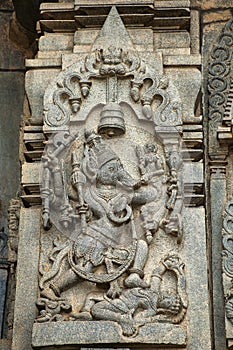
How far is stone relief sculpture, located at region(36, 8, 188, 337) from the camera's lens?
18.1 feet

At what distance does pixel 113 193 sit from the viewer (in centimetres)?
579

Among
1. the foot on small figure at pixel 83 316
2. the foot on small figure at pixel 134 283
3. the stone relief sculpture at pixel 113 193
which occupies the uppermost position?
the stone relief sculpture at pixel 113 193

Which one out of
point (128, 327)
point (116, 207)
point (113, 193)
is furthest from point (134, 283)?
point (113, 193)

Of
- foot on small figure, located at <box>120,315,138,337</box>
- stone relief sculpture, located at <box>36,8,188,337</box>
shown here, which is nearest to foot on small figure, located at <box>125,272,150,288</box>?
stone relief sculpture, located at <box>36,8,188,337</box>

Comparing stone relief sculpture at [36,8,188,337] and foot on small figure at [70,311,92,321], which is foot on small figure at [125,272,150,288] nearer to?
stone relief sculpture at [36,8,188,337]

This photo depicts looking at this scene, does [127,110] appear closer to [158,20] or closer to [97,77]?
[97,77]

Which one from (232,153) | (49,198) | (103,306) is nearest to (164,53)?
(232,153)

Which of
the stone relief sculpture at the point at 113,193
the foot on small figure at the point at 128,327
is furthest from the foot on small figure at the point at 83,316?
the foot on small figure at the point at 128,327

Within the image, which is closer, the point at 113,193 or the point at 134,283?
the point at 134,283

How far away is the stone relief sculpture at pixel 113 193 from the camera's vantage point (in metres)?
5.53

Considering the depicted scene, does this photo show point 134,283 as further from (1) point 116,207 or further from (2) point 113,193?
(2) point 113,193

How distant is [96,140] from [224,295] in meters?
1.16

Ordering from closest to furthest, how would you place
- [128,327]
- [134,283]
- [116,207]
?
[128,327] < [134,283] < [116,207]

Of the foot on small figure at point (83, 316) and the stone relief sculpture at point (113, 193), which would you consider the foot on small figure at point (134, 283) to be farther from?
the foot on small figure at point (83, 316)
